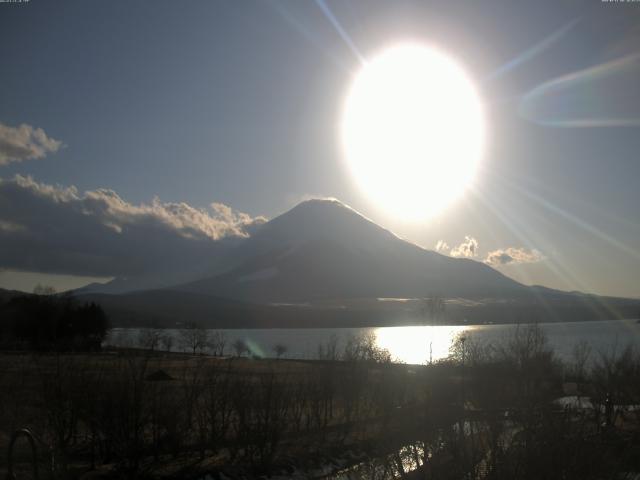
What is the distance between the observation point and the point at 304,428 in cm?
2688

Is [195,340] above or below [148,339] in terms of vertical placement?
below

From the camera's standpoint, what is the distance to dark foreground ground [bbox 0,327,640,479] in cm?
946

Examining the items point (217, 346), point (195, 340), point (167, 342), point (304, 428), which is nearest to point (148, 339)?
point (217, 346)

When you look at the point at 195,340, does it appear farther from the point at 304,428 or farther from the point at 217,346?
the point at 304,428

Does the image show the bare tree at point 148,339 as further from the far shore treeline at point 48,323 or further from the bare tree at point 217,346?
the bare tree at point 217,346

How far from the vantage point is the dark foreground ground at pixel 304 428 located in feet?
31.0

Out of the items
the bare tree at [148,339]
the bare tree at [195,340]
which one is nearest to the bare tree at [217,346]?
the bare tree at [195,340]

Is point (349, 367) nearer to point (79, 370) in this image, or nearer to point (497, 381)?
point (497, 381)

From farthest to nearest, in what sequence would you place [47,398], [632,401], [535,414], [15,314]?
1. [15,314]
2. [632,401]
3. [47,398]
4. [535,414]

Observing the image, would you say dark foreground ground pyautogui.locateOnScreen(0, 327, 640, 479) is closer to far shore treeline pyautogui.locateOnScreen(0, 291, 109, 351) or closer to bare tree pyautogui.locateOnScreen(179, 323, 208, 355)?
far shore treeline pyautogui.locateOnScreen(0, 291, 109, 351)

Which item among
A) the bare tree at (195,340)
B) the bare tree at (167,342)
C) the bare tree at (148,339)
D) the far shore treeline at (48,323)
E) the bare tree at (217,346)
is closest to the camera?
the bare tree at (148,339)

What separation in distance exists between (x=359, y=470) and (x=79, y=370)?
10.3 metres

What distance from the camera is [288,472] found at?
20.6 meters

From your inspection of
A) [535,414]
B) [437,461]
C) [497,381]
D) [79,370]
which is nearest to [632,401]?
[497,381]
